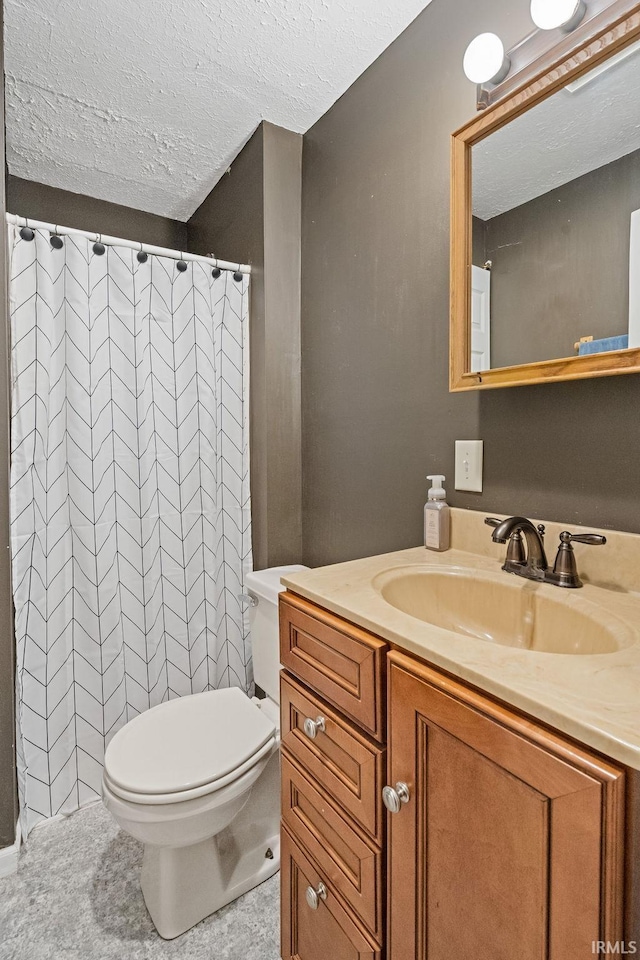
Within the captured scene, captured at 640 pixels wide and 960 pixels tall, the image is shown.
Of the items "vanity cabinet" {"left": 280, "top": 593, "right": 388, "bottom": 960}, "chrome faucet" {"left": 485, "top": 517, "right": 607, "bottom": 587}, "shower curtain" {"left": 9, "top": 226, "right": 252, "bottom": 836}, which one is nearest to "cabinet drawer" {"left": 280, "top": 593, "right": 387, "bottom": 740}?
"vanity cabinet" {"left": 280, "top": 593, "right": 388, "bottom": 960}

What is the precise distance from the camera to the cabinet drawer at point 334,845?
754 millimetres

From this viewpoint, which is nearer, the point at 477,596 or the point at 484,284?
the point at 477,596

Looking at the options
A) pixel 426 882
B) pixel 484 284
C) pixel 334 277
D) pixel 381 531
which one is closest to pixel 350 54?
pixel 334 277

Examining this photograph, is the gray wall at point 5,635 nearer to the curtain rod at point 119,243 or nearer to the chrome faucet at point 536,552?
the curtain rod at point 119,243

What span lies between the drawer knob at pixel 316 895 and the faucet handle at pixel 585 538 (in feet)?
2.59

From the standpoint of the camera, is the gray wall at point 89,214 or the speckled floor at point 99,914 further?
the gray wall at point 89,214

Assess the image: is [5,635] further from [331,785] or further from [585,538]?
[585,538]

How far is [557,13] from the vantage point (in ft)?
2.95

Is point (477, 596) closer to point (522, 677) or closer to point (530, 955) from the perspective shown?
point (522, 677)

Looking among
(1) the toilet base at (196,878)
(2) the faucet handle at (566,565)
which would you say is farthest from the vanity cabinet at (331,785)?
(2) the faucet handle at (566,565)

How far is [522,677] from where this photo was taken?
0.55 m

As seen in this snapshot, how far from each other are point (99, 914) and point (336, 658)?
110cm

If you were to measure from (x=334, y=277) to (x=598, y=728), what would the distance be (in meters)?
1.49

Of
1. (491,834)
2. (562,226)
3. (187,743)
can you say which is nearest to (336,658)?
(491,834)
